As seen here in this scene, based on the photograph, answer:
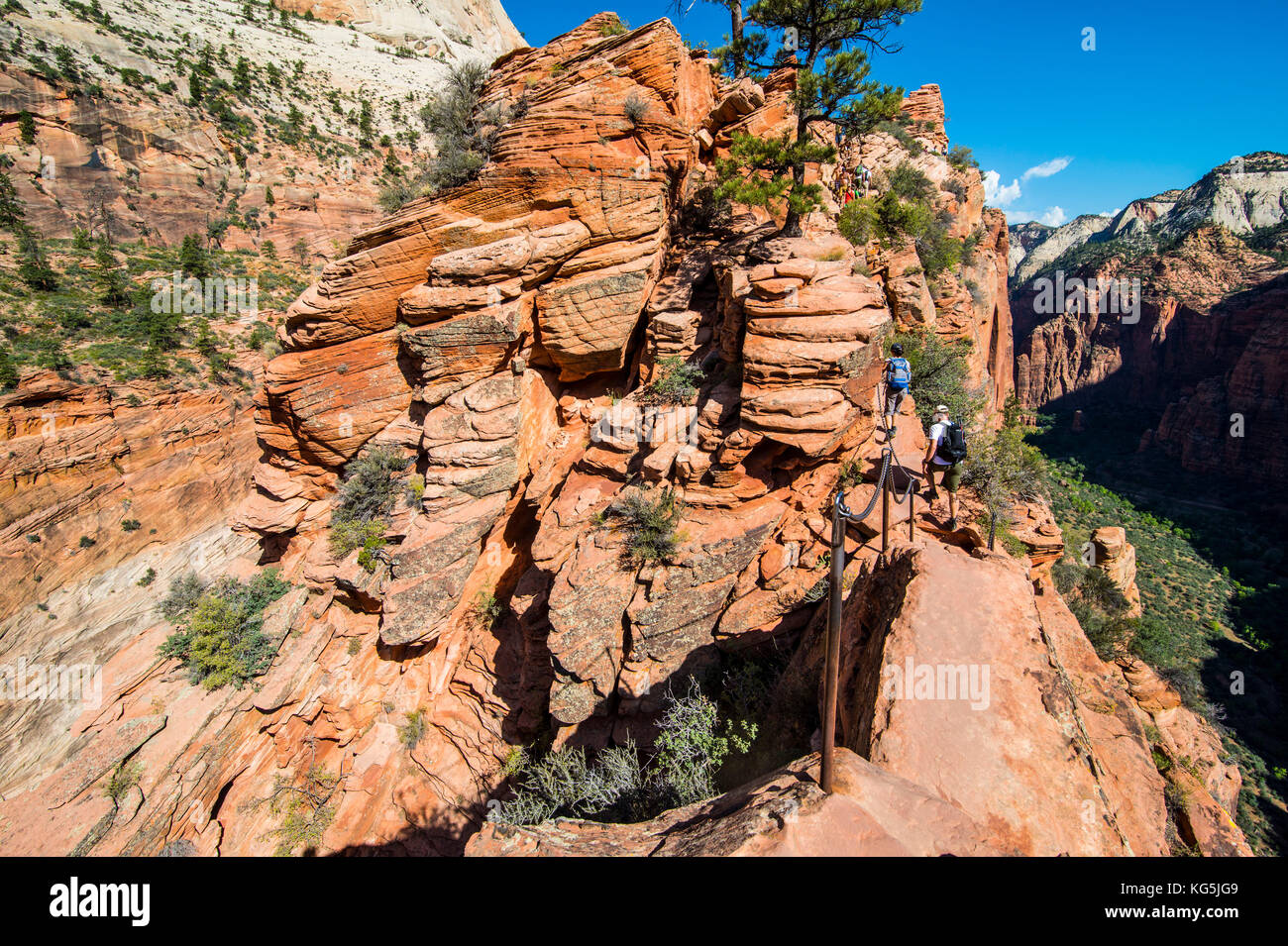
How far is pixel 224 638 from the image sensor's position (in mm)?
9914

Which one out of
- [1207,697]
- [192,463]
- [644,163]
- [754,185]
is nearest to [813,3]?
[754,185]

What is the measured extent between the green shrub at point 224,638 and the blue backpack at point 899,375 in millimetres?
13911

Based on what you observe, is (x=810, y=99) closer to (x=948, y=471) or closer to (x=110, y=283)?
(x=948, y=471)

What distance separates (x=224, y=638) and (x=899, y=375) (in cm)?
1475

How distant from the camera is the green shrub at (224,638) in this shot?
9.72 m

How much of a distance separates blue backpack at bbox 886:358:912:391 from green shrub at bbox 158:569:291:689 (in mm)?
13911

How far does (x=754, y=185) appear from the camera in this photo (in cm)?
1020

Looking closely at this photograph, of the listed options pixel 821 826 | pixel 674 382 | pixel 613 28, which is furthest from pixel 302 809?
pixel 613 28

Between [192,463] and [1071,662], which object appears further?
[192,463]

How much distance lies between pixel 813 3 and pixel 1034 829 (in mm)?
15353

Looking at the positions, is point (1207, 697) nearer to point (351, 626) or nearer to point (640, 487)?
point (640, 487)

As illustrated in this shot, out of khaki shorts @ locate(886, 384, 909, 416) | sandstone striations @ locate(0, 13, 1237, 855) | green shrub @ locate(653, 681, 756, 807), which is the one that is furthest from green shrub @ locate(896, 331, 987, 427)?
green shrub @ locate(653, 681, 756, 807)

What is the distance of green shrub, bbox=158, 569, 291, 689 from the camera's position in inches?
383

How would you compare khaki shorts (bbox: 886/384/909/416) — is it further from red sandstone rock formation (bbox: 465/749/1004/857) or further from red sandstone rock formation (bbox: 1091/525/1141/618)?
red sandstone rock formation (bbox: 1091/525/1141/618)
